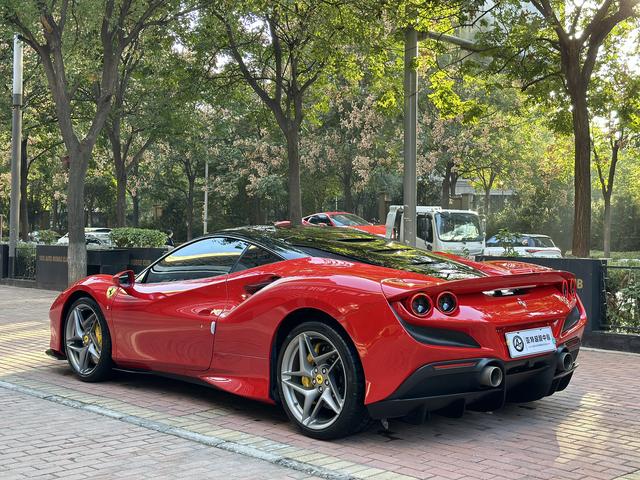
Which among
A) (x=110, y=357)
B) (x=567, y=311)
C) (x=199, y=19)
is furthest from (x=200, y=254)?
(x=199, y=19)

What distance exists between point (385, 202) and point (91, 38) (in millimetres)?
29526

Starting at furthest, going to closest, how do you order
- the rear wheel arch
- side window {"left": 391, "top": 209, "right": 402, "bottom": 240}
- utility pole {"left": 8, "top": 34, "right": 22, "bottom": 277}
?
side window {"left": 391, "top": 209, "right": 402, "bottom": 240} < utility pole {"left": 8, "top": 34, "right": 22, "bottom": 277} < the rear wheel arch

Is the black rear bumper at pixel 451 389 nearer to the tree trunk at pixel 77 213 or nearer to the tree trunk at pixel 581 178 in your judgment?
the tree trunk at pixel 581 178

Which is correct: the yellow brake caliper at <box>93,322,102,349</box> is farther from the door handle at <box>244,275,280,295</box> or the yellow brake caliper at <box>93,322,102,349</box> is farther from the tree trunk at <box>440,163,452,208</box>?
the tree trunk at <box>440,163,452,208</box>

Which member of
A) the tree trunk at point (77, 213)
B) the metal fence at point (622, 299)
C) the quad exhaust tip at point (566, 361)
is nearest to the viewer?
Result: the quad exhaust tip at point (566, 361)

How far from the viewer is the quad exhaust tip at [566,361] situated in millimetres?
5026

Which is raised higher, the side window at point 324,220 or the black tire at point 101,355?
the side window at point 324,220

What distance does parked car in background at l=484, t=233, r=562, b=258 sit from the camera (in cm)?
1141

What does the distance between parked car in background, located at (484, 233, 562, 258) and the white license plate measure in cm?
634

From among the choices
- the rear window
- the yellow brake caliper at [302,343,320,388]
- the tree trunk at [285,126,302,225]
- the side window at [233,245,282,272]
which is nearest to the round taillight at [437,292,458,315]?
the yellow brake caliper at [302,343,320,388]

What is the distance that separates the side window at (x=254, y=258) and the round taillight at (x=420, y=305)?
1.34 metres

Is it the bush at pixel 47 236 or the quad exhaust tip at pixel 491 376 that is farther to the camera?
the bush at pixel 47 236

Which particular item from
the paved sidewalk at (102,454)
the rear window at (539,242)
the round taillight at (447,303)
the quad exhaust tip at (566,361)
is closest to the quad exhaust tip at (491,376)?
the round taillight at (447,303)

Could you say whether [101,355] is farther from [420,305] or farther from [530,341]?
[530,341]
